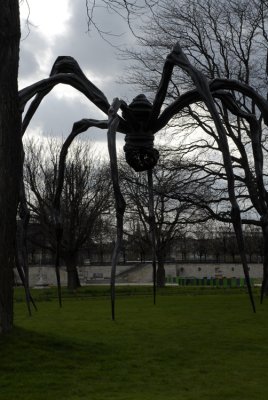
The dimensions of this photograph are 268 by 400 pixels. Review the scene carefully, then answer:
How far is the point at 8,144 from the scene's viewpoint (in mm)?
5562

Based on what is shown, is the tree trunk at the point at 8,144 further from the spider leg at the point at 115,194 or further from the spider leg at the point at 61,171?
the spider leg at the point at 61,171

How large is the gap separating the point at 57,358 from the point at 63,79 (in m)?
3.29

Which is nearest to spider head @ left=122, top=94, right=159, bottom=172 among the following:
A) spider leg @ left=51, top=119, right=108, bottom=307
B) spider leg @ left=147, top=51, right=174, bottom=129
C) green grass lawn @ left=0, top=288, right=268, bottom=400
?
spider leg @ left=147, top=51, right=174, bottom=129

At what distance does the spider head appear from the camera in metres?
7.16

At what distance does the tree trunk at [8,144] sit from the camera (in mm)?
5434

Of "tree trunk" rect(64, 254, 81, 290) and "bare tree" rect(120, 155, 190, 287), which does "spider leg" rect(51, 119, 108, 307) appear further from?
"tree trunk" rect(64, 254, 81, 290)

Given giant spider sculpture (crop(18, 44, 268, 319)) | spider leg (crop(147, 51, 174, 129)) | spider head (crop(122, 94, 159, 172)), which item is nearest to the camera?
giant spider sculpture (crop(18, 44, 268, 319))

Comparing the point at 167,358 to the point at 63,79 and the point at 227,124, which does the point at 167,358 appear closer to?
the point at 63,79

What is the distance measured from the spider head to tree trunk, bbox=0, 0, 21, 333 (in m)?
1.80

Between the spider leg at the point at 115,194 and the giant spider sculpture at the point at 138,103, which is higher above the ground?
the giant spider sculpture at the point at 138,103

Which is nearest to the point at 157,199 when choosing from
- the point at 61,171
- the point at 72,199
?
the point at 72,199

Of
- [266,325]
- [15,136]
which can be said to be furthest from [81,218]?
[15,136]

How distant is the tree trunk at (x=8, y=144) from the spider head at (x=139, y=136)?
5.90 feet

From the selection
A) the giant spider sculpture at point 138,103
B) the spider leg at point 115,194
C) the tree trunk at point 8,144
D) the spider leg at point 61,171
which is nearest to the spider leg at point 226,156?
the giant spider sculpture at point 138,103
